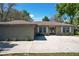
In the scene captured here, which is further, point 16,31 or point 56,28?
point 56,28

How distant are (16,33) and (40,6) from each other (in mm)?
4690

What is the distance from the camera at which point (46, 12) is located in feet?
30.5

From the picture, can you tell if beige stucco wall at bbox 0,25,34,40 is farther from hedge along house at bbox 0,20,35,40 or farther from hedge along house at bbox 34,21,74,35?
hedge along house at bbox 34,21,74,35

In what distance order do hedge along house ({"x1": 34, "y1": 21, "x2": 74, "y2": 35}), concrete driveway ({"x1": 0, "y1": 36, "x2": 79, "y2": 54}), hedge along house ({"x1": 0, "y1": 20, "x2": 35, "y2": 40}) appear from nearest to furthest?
concrete driveway ({"x1": 0, "y1": 36, "x2": 79, "y2": 54}) < hedge along house ({"x1": 0, "y1": 20, "x2": 35, "y2": 40}) < hedge along house ({"x1": 34, "y1": 21, "x2": 74, "y2": 35})

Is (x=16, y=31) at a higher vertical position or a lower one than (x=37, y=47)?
higher

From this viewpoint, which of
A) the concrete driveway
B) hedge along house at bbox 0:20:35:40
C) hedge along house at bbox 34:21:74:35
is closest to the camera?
the concrete driveway

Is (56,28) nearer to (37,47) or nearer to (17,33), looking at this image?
(17,33)

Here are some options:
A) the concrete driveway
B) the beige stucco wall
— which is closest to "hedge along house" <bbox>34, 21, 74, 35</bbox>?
the beige stucco wall

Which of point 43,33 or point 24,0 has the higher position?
point 24,0

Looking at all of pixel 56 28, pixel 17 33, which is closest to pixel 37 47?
pixel 17 33

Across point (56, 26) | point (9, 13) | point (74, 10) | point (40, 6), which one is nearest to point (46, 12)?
point (40, 6)

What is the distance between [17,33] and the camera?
12.8 metres

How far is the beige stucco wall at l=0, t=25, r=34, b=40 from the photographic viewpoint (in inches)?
504

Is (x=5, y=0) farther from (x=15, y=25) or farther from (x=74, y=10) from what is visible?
(x=74, y=10)
